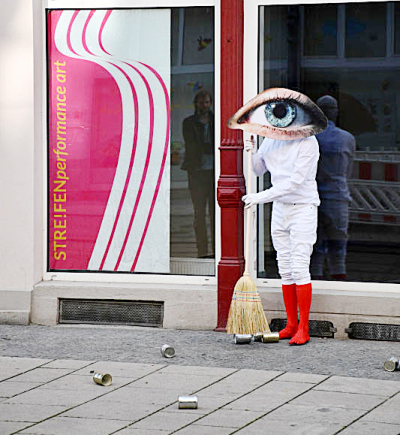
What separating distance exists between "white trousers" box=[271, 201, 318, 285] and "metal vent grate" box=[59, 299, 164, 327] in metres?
1.29

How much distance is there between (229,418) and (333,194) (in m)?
3.24

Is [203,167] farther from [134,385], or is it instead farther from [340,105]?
[134,385]

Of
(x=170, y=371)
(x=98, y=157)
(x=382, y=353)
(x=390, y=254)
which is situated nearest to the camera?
(x=170, y=371)

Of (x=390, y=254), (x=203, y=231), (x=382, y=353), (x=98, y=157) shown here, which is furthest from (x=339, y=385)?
(x=98, y=157)

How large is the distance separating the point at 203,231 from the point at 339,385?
8.57ft

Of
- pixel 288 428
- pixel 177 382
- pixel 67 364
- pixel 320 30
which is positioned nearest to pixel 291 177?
pixel 320 30

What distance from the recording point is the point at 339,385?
269 inches

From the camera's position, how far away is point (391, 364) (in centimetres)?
725

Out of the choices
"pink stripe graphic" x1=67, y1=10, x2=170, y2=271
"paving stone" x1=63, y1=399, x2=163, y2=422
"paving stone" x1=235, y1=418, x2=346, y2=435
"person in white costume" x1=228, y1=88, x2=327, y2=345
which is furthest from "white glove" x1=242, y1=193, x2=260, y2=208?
"paving stone" x1=235, y1=418, x2=346, y2=435

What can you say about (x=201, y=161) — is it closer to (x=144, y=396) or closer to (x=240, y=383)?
(x=240, y=383)

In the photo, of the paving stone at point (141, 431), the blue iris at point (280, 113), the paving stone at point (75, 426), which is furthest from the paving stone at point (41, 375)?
the blue iris at point (280, 113)

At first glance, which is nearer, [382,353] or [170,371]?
[170,371]

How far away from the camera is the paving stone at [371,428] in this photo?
5730 millimetres

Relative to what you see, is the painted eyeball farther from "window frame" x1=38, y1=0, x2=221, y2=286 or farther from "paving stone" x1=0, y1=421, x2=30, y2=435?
"paving stone" x1=0, y1=421, x2=30, y2=435
